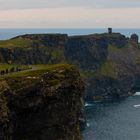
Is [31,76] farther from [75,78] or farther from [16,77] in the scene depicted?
[75,78]

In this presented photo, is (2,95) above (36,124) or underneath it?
above

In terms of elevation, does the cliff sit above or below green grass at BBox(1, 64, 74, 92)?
below

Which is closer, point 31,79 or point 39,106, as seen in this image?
point 39,106

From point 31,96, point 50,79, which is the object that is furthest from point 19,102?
point 50,79

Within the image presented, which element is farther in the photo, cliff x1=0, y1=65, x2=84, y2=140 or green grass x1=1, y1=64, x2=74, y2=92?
green grass x1=1, y1=64, x2=74, y2=92

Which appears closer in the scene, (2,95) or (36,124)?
(2,95)

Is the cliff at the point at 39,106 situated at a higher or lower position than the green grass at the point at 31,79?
lower

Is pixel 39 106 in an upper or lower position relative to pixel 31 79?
lower

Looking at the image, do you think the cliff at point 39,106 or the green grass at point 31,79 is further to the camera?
the green grass at point 31,79
